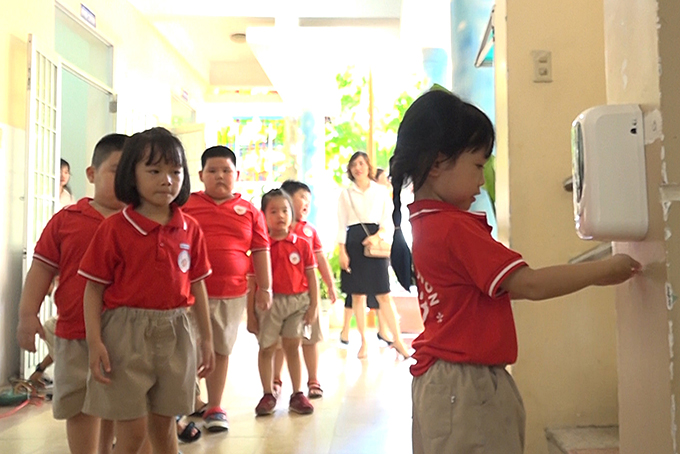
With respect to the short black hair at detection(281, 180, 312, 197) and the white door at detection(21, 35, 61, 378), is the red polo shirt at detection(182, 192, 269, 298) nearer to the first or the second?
the short black hair at detection(281, 180, 312, 197)

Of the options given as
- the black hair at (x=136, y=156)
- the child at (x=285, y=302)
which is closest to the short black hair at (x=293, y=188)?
the child at (x=285, y=302)

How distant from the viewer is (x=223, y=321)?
2.61 metres

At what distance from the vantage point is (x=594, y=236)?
0.87m

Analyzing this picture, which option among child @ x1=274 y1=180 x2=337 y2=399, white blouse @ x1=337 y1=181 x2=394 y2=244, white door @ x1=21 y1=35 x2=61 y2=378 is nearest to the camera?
child @ x1=274 y1=180 x2=337 y2=399

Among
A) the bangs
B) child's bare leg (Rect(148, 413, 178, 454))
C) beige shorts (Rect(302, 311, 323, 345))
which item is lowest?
child's bare leg (Rect(148, 413, 178, 454))

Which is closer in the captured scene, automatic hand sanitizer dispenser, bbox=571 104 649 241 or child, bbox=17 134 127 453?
automatic hand sanitizer dispenser, bbox=571 104 649 241

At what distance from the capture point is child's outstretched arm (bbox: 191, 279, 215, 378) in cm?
180

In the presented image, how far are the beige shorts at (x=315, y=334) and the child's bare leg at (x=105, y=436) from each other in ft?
3.98

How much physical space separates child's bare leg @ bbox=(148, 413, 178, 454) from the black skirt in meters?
2.78

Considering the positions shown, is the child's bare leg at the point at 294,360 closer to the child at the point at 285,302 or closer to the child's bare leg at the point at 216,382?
the child at the point at 285,302

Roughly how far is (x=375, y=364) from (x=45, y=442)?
2093 mm

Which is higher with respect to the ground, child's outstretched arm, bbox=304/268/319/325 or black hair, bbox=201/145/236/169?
black hair, bbox=201/145/236/169

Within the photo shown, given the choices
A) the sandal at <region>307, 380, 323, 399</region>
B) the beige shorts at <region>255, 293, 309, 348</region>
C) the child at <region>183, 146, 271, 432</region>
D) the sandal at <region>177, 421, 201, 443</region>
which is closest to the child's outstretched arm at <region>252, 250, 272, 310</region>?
the child at <region>183, 146, 271, 432</region>

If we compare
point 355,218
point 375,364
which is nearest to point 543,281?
point 375,364
